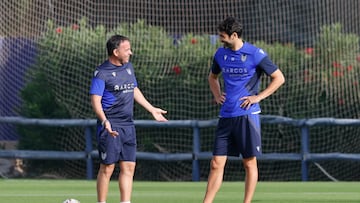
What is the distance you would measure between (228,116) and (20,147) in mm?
10444

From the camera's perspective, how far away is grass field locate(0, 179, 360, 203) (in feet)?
48.0

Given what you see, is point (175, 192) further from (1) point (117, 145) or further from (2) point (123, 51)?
(2) point (123, 51)

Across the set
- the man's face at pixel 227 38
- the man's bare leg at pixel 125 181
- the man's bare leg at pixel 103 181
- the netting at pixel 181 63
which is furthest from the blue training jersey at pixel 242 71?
the netting at pixel 181 63

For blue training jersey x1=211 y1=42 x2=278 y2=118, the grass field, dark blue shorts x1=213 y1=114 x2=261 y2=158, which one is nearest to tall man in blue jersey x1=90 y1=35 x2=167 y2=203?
dark blue shorts x1=213 y1=114 x2=261 y2=158

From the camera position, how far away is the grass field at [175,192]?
14641 mm

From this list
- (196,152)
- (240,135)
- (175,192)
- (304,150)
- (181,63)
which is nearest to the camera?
(240,135)

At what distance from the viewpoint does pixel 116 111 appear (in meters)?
12.1

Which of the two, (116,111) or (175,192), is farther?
(175,192)

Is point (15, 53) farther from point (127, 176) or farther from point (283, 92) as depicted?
point (127, 176)

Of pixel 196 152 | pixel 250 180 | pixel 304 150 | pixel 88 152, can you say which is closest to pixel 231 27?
pixel 250 180

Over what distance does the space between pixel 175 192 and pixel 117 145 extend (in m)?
4.36

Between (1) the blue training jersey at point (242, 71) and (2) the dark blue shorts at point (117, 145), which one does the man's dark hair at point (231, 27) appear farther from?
(2) the dark blue shorts at point (117, 145)

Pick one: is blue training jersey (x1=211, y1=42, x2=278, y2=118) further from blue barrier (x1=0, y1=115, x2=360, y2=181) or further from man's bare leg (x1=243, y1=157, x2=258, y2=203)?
blue barrier (x1=0, y1=115, x2=360, y2=181)

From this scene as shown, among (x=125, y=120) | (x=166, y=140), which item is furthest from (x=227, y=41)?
(x=166, y=140)
